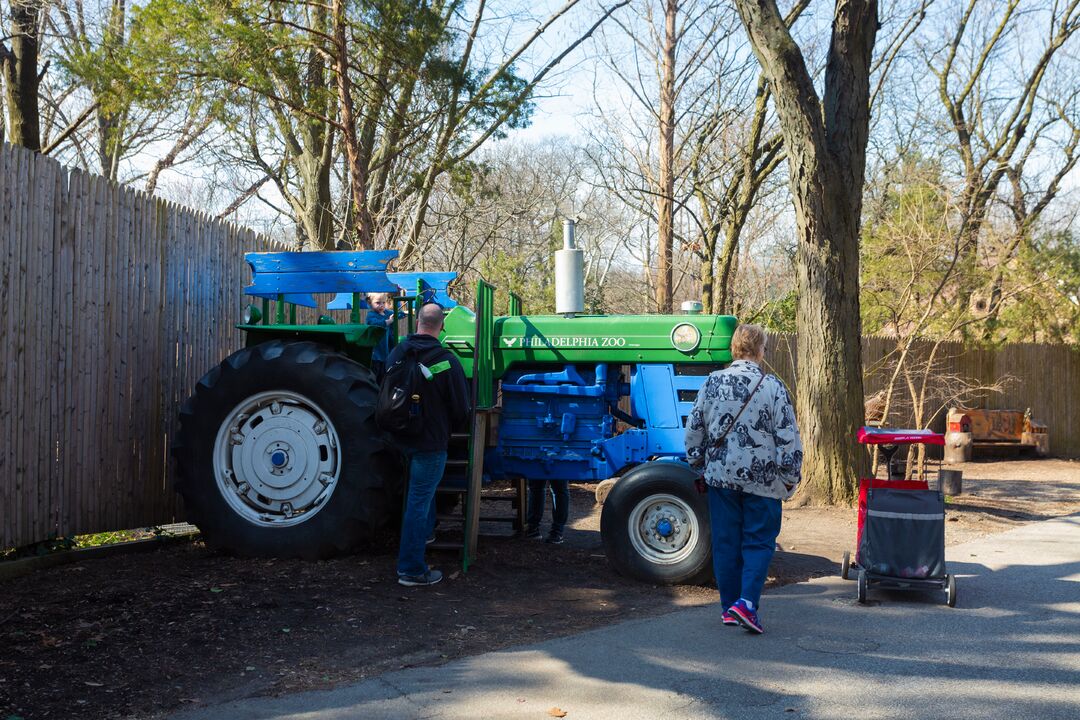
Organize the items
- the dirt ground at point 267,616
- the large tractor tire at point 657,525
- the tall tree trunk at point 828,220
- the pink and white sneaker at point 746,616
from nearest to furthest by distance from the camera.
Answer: the dirt ground at point 267,616 < the pink and white sneaker at point 746,616 < the large tractor tire at point 657,525 < the tall tree trunk at point 828,220

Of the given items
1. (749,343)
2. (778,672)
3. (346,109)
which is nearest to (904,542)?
(749,343)

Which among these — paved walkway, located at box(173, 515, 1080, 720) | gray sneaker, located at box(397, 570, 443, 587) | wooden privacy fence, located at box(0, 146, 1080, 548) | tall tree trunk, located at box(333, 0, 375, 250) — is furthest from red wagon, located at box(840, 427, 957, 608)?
tall tree trunk, located at box(333, 0, 375, 250)

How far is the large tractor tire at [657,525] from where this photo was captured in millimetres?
6547

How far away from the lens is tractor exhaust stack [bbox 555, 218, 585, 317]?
746cm

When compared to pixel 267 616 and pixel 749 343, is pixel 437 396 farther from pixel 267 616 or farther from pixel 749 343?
pixel 749 343

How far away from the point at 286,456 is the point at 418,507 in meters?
1.25

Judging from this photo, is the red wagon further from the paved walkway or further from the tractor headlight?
the tractor headlight

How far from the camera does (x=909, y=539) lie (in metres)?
6.32

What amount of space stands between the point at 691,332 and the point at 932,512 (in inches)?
78.6

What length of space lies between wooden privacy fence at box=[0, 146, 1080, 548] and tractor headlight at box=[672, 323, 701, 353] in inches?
152

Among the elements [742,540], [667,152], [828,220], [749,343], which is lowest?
[742,540]

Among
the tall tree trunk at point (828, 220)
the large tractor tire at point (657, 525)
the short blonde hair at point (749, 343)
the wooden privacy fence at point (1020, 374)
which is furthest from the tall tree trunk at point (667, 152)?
the short blonde hair at point (749, 343)

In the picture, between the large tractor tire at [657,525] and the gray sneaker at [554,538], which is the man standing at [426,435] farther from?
the gray sneaker at [554,538]

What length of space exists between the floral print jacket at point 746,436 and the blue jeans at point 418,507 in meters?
1.66
